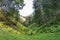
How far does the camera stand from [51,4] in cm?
6512

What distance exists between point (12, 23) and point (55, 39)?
45.2 ft

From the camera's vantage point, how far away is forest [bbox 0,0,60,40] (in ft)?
93.2

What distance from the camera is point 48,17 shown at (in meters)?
71.0

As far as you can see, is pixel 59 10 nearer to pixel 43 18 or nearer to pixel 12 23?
pixel 43 18

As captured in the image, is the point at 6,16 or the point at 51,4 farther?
the point at 51,4

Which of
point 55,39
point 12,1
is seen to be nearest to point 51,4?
point 12,1

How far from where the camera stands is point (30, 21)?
8788 centimetres

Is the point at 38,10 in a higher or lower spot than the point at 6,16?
lower

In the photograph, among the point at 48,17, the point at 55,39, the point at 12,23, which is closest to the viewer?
the point at 55,39

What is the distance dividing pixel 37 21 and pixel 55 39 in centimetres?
5064

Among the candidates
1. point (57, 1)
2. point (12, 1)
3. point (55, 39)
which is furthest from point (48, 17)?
point (55, 39)

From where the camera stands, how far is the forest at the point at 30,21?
28397 millimetres

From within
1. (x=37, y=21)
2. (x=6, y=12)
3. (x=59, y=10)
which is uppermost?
(x=6, y=12)

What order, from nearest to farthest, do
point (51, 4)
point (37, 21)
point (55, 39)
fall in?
point (55, 39) < point (51, 4) < point (37, 21)
